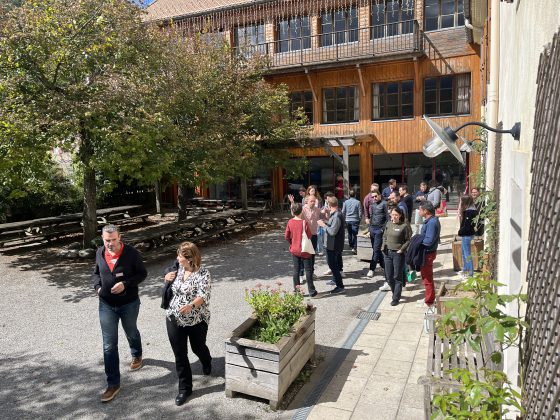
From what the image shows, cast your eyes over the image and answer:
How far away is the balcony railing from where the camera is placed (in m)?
19.4

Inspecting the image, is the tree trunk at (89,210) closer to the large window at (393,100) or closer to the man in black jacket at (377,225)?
the man in black jacket at (377,225)

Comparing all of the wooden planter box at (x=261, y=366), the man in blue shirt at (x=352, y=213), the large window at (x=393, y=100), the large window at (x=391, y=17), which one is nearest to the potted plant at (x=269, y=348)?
the wooden planter box at (x=261, y=366)

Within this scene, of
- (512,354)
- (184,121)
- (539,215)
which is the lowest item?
(512,354)

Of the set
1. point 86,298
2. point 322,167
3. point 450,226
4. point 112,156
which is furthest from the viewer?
point 322,167

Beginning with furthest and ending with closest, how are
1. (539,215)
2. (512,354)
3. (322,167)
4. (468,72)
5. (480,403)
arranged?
1. (322,167)
2. (468,72)
3. (512,354)
4. (480,403)
5. (539,215)

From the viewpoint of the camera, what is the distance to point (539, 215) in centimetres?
239

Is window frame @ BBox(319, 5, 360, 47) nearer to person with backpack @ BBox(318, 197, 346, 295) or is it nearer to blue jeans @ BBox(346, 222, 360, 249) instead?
blue jeans @ BBox(346, 222, 360, 249)

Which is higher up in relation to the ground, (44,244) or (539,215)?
(539,215)

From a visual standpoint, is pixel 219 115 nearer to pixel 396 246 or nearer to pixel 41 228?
pixel 41 228

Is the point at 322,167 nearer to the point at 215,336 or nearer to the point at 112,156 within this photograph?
the point at 112,156

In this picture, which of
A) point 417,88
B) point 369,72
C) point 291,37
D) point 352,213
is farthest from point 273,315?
point 291,37

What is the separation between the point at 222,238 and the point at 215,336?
8455 mm

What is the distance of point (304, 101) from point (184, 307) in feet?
60.9

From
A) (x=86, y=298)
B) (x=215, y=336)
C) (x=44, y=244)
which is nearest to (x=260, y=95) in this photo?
(x=44, y=244)
